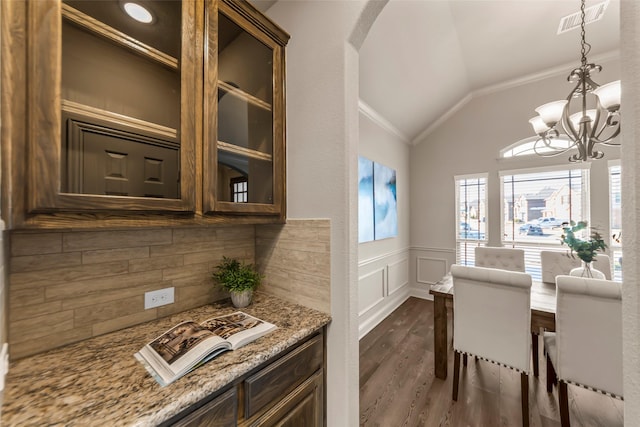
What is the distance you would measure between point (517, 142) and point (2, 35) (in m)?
4.72

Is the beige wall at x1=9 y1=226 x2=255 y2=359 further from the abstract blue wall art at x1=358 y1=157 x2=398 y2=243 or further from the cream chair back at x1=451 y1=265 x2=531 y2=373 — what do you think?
the abstract blue wall art at x1=358 y1=157 x2=398 y2=243

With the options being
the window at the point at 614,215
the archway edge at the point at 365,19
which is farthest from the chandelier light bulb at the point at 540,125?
the archway edge at the point at 365,19

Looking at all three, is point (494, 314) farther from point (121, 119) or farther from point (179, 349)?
point (121, 119)

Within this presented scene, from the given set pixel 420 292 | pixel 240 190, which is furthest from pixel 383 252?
pixel 240 190

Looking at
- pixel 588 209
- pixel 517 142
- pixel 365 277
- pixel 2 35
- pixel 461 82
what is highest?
pixel 461 82

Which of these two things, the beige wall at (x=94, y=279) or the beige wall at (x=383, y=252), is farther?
the beige wall at (x=383, y=252)

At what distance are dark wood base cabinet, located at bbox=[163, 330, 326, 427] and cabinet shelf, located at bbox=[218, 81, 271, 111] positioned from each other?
123 cm

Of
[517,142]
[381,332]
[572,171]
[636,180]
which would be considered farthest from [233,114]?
[572,171]

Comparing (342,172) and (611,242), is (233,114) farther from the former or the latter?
(611,242)

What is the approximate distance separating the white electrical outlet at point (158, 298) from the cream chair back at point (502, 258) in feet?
10.2

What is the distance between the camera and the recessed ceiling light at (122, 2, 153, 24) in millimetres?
914

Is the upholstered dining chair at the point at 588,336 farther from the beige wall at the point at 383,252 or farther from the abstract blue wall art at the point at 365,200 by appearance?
the abstract blue wall art at the point at 365,200

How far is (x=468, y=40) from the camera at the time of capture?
107 inches

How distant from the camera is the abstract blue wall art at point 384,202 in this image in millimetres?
3287
